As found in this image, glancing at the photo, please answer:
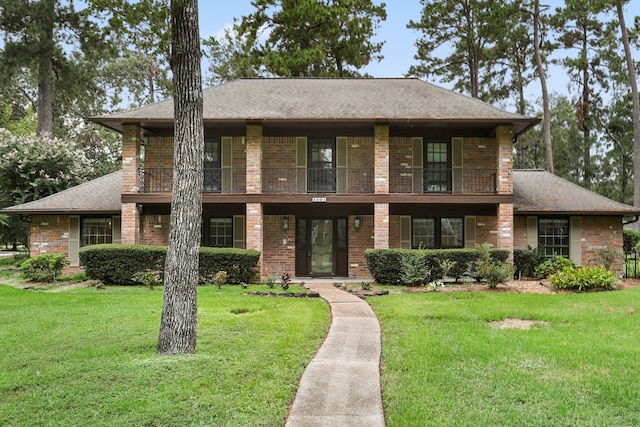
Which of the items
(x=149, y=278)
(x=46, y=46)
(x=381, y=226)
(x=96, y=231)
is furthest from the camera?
(x=46, y=46)

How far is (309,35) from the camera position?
27.2m

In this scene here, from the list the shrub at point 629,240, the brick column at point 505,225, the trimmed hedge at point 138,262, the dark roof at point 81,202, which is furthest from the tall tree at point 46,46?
the shrub at point 629,240

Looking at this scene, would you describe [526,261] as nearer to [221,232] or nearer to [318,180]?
[318,180]

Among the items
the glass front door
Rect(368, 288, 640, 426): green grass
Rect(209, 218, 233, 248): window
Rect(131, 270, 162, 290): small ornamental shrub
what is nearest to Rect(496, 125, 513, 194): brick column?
the glass front door

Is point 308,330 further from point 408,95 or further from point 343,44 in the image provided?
point 343,44

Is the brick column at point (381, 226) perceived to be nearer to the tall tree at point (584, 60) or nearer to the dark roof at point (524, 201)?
the dark roof at point (524, 201)

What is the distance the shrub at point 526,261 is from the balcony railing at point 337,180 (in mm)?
2334

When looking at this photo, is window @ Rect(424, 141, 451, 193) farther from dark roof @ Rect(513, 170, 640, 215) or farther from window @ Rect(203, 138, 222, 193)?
window @ Rect(203, 138, 222, 193)

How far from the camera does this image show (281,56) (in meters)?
25.8

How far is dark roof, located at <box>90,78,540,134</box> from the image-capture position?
15086 millimetres

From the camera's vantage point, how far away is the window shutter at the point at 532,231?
1700 centimetres

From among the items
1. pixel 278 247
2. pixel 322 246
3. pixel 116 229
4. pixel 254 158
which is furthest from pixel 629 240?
pixel 116 229

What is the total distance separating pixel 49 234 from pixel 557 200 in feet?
60.8

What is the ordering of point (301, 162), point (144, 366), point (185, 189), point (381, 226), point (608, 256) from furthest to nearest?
point (301, 162) → point (381, 226) → point (608, 256) → point (185, 189) → point (144, 366)
